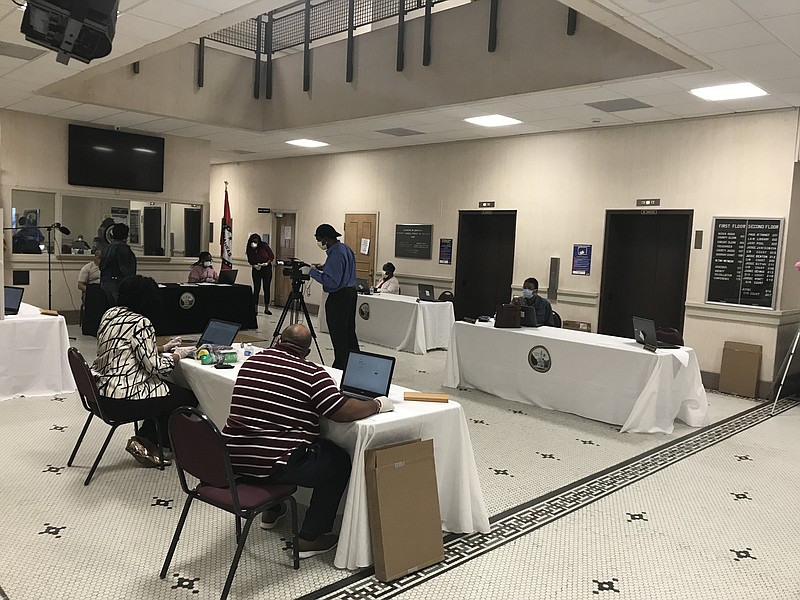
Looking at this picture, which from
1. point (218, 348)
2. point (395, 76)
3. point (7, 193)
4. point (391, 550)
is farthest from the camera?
Answer: point (7, 193)

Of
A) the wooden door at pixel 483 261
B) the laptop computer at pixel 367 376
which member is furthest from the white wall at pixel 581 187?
the laptop computer at pixel 367 376

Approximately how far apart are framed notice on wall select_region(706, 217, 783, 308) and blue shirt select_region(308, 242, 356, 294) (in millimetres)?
4120

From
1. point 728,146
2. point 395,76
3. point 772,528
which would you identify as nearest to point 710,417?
point 772,528

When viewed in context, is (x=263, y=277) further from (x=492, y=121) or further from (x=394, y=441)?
(x=394, y=441)

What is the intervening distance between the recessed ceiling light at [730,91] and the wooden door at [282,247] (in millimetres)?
8229

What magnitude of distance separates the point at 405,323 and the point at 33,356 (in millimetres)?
4524

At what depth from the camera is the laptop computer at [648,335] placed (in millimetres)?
5395

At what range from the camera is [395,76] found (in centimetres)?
796

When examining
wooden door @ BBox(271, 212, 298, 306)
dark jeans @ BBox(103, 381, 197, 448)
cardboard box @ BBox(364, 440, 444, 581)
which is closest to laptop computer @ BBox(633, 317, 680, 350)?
cardboard box @ BBox(364, 440, 444, 581)

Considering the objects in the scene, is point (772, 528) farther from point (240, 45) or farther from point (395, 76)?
point (240, 45)

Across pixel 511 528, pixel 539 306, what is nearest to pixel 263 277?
pixel 539 306

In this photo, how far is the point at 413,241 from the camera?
10688 mm

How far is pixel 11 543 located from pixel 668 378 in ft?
15.2

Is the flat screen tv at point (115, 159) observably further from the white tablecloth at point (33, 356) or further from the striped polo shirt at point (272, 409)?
Answer: the striped polo shirt at point (272, 409)
